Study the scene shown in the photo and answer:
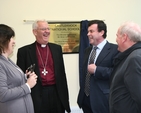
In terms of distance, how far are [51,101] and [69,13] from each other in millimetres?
1490

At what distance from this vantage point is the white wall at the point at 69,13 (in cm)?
296

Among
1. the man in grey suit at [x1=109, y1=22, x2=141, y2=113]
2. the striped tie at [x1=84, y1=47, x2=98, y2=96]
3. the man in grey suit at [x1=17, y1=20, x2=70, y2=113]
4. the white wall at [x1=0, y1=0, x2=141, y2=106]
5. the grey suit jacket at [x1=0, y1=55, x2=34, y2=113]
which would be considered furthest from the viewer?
the white wall at [x1=0, y1=0, x2=141, y2=106]

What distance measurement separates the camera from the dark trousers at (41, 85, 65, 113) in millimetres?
2348

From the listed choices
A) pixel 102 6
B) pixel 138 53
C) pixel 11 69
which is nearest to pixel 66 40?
pixel 102 6

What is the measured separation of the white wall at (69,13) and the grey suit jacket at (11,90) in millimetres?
1453

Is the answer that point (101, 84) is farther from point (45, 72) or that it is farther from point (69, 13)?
point (69, 13)

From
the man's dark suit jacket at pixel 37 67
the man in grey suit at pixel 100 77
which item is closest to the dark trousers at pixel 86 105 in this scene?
the man in grey suit at pixel 100 77

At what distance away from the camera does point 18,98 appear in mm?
1645

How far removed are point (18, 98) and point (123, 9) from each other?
255 cm

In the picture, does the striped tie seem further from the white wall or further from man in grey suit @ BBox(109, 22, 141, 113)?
the white wall

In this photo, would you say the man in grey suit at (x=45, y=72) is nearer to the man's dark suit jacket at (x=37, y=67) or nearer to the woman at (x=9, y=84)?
the man's dark suit jacket at (x=37, y=67)

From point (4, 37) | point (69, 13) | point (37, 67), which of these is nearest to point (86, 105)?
point (37, 67)

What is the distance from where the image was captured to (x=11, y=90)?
1564 millimetres

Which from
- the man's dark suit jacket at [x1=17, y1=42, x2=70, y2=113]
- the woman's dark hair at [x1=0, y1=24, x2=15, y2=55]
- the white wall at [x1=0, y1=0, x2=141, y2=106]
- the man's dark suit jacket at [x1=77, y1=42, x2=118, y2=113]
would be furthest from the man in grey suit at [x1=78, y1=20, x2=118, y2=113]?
A: the white wall at [x1=0, y1=0, x2=141, y2=106]
